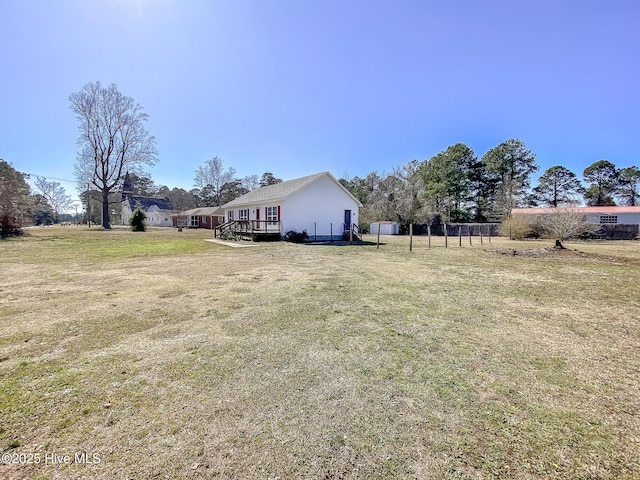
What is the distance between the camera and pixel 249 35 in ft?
34.1

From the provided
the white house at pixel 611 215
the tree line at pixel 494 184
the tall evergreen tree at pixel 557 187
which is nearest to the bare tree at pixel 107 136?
the tree line at pixel 494 184

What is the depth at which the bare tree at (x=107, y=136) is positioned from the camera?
31781 millimetres

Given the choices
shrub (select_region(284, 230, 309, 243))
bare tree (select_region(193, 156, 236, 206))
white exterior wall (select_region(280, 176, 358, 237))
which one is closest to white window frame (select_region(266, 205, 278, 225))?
white exterior wall (select_region(280, 176, 358, 237))

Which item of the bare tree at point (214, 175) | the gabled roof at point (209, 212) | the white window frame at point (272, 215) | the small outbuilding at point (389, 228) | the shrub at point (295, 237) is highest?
the bare tree at point (214, 175)

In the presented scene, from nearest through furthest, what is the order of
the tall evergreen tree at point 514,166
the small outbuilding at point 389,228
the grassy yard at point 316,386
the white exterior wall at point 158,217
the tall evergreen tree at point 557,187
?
the grassy yard at point 316,386 < the small outbuilding at point 389,228 < the tall evergreen tree at point 514,166 < the tall evergreen tree at point 557,187 < the white exterior wall at point 158,217

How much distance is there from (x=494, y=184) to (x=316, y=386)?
46.1 metres

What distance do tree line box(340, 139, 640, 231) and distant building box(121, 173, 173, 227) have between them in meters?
41.2

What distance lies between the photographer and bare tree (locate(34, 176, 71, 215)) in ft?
200

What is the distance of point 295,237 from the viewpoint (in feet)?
61.3

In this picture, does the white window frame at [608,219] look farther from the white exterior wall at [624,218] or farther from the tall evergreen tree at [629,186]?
the tall evergreen tree at [629,186]

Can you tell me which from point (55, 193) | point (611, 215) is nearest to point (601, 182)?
point (611, 215)

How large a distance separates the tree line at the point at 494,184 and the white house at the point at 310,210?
1470 cm

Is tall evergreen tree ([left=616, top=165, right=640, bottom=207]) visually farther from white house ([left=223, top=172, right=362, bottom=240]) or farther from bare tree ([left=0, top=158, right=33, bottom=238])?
bare tree ([left=0, top=158, right=33, bottom=238])

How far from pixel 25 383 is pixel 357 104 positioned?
17.7 metres
